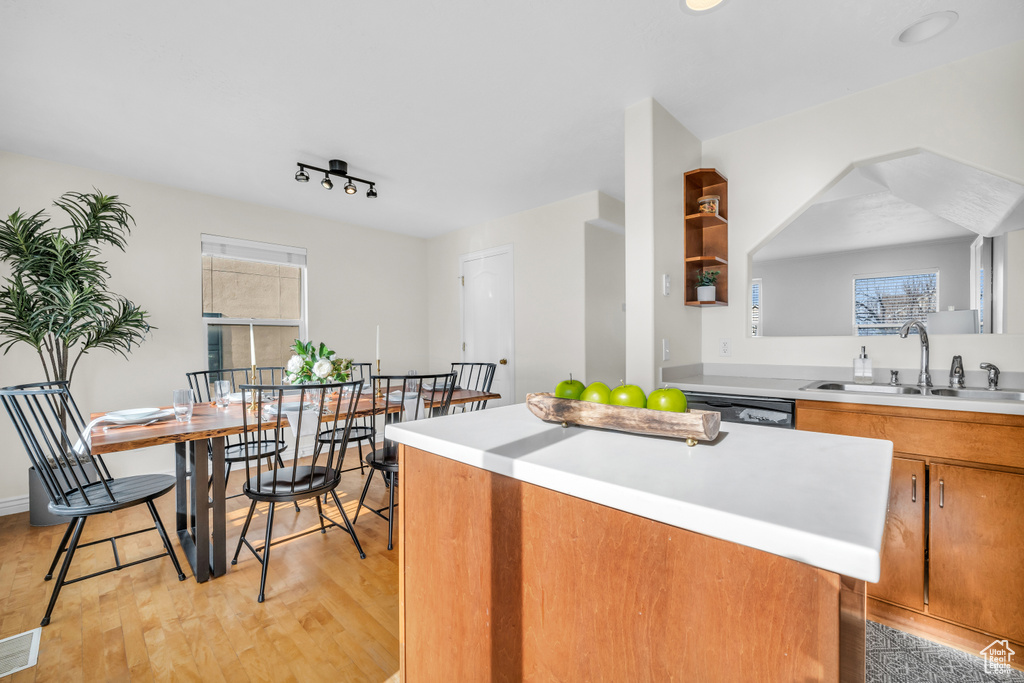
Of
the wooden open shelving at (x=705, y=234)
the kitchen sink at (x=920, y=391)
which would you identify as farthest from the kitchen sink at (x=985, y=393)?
the wooden open shelving at (x=705, y=234)

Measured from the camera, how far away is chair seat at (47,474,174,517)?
1.75m

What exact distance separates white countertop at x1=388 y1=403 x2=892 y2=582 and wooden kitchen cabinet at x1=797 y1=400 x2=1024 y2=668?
1.10 metres

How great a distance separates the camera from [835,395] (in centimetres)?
181

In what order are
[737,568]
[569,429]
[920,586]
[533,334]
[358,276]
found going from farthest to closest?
1. [358,276]
2. [533,334]
3. [920,586]
4. [569,429]
5. [737,568]

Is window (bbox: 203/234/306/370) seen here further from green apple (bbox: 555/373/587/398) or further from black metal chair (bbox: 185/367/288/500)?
green apple (bbox: 555/373/587/398)

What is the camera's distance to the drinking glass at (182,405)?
6.78ft

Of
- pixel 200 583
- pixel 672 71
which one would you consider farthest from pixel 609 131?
pixel 200 583

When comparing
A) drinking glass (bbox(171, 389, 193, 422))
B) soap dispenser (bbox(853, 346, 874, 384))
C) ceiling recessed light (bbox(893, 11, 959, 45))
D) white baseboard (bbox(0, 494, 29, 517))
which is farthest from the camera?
white baseboard (bbox(0, 494, 29, 517))

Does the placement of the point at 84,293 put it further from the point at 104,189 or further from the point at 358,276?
the point at 358,276

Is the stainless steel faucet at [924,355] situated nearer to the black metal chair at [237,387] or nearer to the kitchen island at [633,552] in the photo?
the kitchen island at [633,552]

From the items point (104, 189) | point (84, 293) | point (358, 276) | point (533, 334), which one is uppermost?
point (104, 189)

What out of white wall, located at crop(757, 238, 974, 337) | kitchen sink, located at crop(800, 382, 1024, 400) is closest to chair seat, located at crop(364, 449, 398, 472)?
kitchen sink, located at crop(800, 382, 1024, 400)

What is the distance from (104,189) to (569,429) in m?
4.05

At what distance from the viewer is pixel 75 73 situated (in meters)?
2.05
